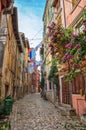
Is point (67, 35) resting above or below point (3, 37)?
below

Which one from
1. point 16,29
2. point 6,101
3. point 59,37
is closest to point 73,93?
point 6,101

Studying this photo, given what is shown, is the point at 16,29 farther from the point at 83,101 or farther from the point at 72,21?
the point at 83,101

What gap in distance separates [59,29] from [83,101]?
435 centimetres

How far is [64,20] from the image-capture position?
511 inches

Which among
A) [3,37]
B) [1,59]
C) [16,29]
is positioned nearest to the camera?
[1,59]

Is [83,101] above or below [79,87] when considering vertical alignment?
below

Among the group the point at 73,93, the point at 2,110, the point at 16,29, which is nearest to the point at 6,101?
the point at 2,110

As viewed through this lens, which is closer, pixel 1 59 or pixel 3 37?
pixel 1 59

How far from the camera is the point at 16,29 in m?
18.6

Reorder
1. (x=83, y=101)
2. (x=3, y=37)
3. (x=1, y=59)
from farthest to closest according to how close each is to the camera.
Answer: (x=3, y=37) < (x=1, y=59) < (x=83, y=101)

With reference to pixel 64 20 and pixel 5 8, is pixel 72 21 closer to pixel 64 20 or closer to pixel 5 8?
pixel 64 20

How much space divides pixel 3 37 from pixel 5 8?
588 cm

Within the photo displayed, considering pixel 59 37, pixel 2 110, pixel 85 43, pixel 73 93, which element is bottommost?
pixel 2 110

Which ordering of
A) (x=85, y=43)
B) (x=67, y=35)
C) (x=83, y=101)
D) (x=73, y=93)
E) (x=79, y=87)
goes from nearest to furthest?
1. (x=85, y=43)
2. (x=67, y=35)
3. (x=83, y=101)
4. (x=79, y=87)
5. (x=73, y=93)
